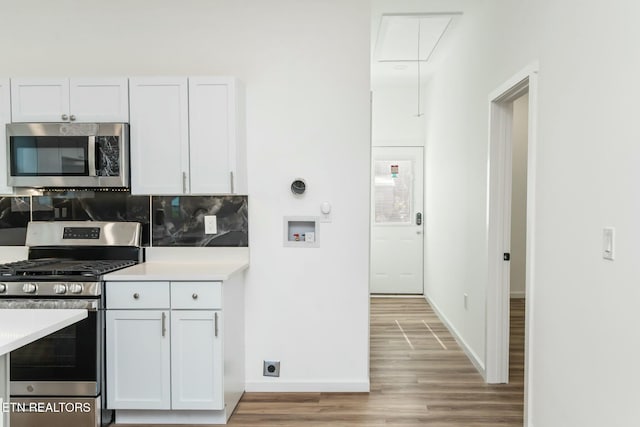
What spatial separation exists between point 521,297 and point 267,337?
440 cm

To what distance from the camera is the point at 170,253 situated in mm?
3287

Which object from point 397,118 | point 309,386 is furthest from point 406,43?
point 309,386

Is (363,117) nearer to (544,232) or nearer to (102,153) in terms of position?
(544,232)

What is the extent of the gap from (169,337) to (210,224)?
84 cm

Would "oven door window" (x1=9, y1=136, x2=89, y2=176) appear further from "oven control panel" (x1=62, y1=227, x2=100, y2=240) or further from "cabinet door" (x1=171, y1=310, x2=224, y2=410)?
"cabinet door" (x1=171, y1=310, x2=224, y2=410)

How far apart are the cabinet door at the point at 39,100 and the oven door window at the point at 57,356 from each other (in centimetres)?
128

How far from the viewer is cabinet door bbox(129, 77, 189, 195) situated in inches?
116

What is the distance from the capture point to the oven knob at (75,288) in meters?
2.65

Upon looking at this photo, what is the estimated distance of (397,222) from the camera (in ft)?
21.2

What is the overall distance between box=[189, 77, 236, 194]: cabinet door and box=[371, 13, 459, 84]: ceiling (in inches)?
65.8

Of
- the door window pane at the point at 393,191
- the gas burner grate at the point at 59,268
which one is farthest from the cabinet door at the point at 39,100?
the door window pane at the point at 393,191

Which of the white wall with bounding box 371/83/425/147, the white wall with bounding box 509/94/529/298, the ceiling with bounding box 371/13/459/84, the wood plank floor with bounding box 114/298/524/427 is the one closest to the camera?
the wood plank floor with bounding box 114/298/524/427

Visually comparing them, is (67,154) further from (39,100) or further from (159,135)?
(159,135)

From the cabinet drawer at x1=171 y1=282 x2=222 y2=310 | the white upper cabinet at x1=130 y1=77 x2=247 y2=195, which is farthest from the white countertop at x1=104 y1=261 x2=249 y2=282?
the white upper cabinet at x1=130 y1=77 x2=247 y2=195
